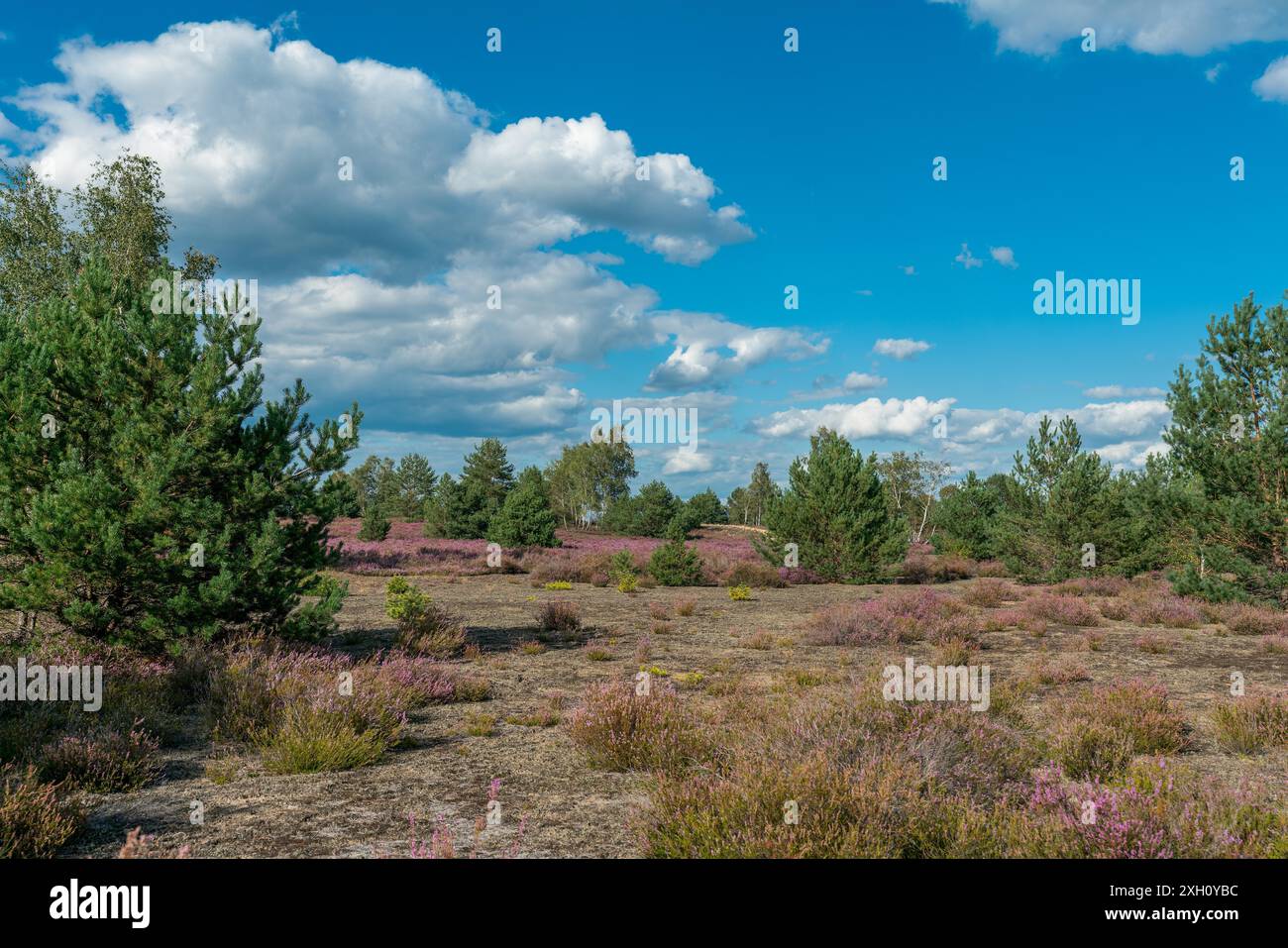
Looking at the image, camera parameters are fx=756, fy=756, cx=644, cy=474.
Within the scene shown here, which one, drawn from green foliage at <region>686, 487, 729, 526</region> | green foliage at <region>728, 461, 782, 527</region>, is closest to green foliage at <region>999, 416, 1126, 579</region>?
green foliage at <region>686, 487, 729, 526</region>

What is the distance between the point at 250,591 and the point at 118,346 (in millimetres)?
3578

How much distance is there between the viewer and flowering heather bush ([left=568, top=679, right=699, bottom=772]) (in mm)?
6551

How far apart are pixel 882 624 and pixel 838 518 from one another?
14046 millimetres

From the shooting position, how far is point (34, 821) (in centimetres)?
470

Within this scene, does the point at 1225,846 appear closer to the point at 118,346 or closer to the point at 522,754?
the point at 522,754

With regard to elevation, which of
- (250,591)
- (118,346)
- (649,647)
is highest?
(118,346)

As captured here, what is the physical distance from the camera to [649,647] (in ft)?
46.2

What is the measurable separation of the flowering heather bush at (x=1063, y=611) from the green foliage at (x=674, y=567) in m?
12.4

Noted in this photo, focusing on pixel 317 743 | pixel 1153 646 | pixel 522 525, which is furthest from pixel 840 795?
pixel 522 525

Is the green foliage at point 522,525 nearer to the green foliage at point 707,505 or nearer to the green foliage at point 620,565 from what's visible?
the green foliage at point 620,565

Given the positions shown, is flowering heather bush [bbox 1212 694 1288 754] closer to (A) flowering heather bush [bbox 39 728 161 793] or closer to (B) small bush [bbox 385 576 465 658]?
(A) flowering heather bush [bbox 39 728 161 793]

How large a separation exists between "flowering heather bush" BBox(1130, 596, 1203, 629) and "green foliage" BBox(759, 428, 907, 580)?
34.4 ft

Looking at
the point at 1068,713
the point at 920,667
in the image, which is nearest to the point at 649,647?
the point at 920,667
